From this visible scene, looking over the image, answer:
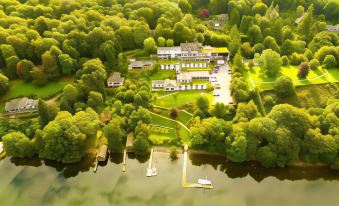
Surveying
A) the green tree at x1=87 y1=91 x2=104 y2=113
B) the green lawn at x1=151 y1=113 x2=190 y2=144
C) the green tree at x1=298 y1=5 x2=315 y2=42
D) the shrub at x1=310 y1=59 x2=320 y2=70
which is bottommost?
the green lawn at x1=151 y1=113 x2=190 y2=144

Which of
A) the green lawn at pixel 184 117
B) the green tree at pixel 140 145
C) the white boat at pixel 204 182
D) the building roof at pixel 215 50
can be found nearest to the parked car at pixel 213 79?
the building roof at pixel 215 50

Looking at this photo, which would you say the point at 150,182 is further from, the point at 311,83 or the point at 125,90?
the point at 311,83

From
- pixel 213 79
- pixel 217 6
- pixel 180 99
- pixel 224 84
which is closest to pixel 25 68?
pixel 180 99

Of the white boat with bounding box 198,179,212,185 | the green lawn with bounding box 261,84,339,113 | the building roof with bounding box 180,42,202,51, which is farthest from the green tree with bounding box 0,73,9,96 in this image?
the green lawn with bounding box 261,84,339,113

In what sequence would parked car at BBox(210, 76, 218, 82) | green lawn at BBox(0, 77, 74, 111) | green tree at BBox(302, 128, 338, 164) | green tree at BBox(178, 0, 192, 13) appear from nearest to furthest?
green tree at BBox(302, 128, 338, 164), parked car at BBox(210, 76, 218, 82), green lawn at BBox(0, 77, 74, 111), green tree at BBox(178, 0, 192, 13)

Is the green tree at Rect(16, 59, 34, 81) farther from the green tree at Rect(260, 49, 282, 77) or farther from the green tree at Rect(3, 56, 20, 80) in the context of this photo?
the green tree at Rect(260, 49, 282, 77)

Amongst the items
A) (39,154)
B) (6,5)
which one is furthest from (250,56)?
(6,5)
